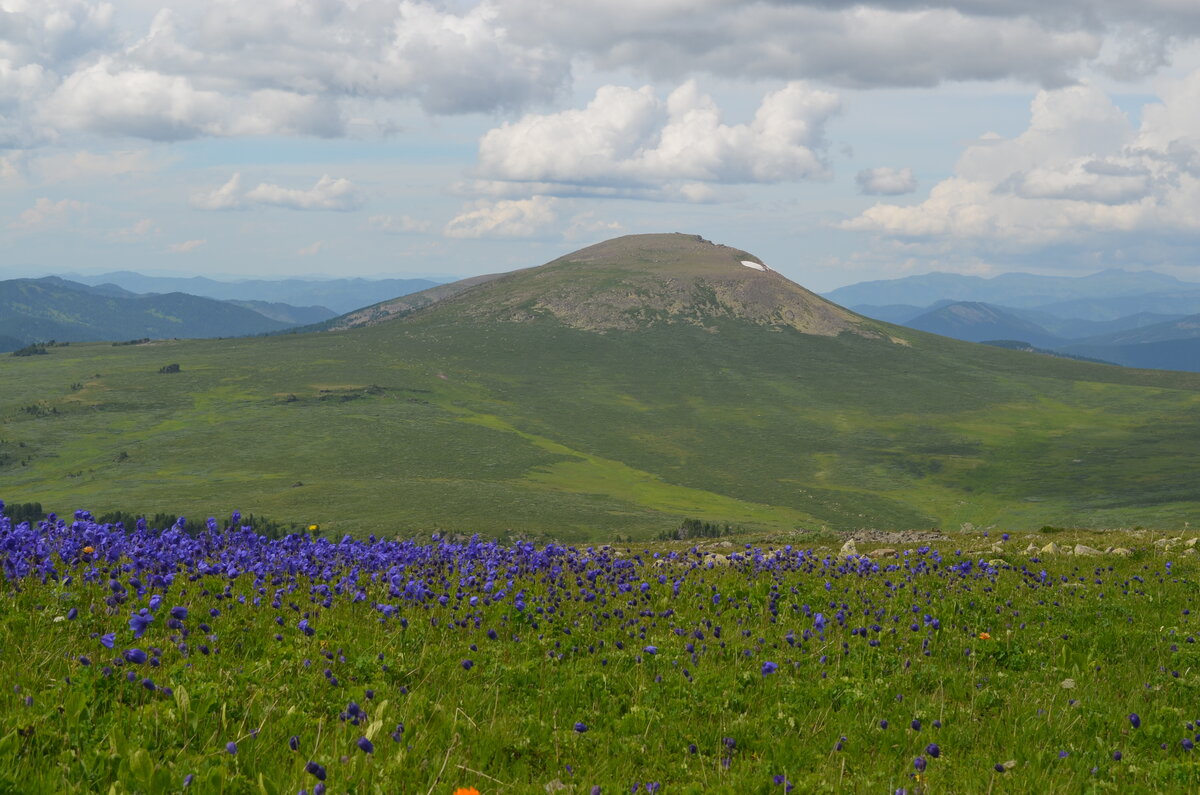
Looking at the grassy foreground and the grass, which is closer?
the grassy foreground

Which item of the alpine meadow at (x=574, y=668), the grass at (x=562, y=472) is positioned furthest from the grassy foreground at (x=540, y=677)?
the grass at (x=562, y=472)

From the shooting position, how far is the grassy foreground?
234 inches

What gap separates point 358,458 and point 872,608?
159 meters

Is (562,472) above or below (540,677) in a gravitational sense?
below

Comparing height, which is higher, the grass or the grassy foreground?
the grassy foreground

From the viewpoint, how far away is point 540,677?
853 cm

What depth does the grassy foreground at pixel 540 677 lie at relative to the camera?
5938 mm

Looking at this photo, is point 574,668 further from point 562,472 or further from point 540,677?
point 562,472

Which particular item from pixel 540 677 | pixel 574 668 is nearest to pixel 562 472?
pixel 574 668

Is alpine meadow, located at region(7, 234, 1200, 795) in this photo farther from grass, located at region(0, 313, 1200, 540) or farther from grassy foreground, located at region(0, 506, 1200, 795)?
grass, located at region(0, 313, 1200, 540)

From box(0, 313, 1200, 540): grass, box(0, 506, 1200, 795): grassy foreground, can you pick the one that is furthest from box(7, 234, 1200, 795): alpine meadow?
box(0, 313, 1200, 540): grass

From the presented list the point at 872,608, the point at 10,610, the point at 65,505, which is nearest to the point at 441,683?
the point at 10,610

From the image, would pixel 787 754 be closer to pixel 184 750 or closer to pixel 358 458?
pixel 184 750

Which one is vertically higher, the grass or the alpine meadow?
the alpine meadow
